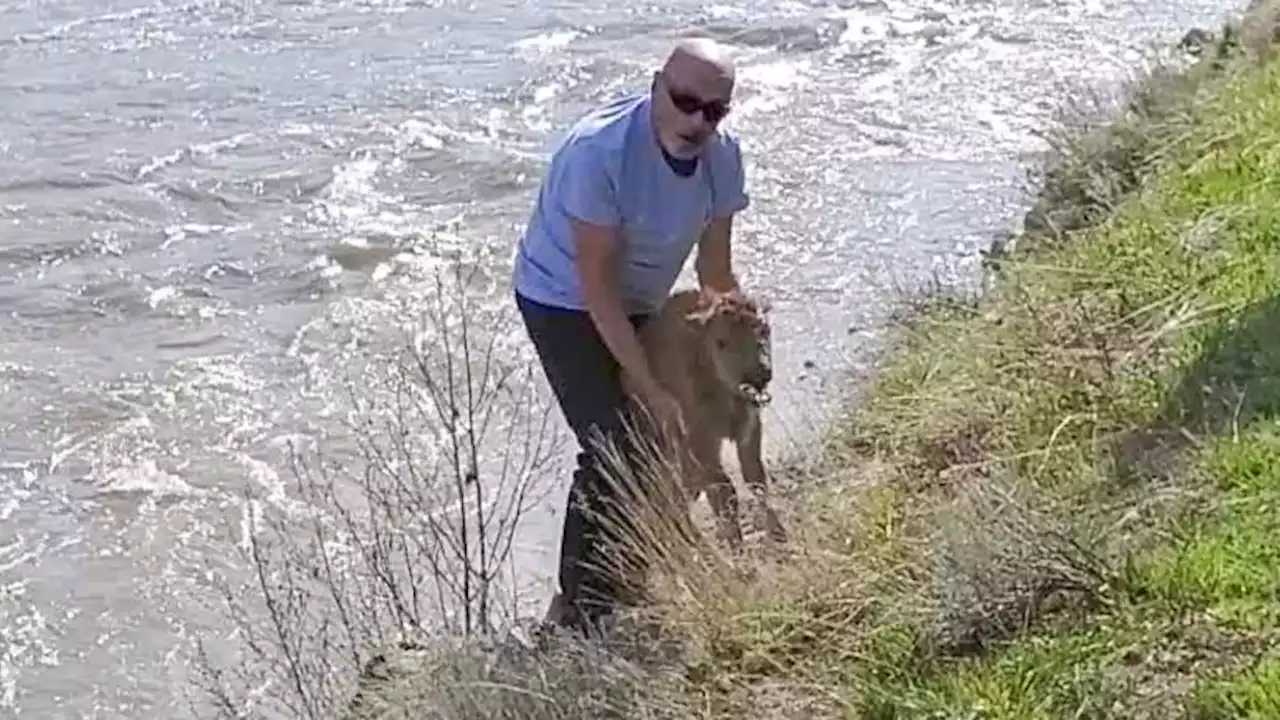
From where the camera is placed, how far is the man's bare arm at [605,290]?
6.18 m

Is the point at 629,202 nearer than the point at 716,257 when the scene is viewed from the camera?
Yes

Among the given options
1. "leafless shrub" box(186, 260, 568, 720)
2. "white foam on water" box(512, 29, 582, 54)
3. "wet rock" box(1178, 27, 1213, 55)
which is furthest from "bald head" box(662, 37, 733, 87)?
"white foam on water" box(512, 29, 582, 54)

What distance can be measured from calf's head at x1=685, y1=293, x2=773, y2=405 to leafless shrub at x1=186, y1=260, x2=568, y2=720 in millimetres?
938

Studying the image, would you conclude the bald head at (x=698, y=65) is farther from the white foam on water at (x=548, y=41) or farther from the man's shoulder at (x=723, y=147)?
the white foam on water at (x=548, y=41)

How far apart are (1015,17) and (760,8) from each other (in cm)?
199

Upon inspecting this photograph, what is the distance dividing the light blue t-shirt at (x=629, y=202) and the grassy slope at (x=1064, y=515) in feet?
2.84

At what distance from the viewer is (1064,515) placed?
5527 millimetres

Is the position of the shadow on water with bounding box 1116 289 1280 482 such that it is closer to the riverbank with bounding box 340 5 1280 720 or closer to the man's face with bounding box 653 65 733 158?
the riverbank with bounding box 340 5 1280 720

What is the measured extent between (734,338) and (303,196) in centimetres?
690

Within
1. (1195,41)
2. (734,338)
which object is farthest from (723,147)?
(1195,41)

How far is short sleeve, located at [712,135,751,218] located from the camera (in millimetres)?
6438

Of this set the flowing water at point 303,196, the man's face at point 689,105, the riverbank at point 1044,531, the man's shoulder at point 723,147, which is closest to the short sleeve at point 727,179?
the man's shoulder at point 723,147

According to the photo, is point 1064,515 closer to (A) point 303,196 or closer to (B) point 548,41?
(A) point 303,196

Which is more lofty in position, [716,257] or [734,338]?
[716,257]
